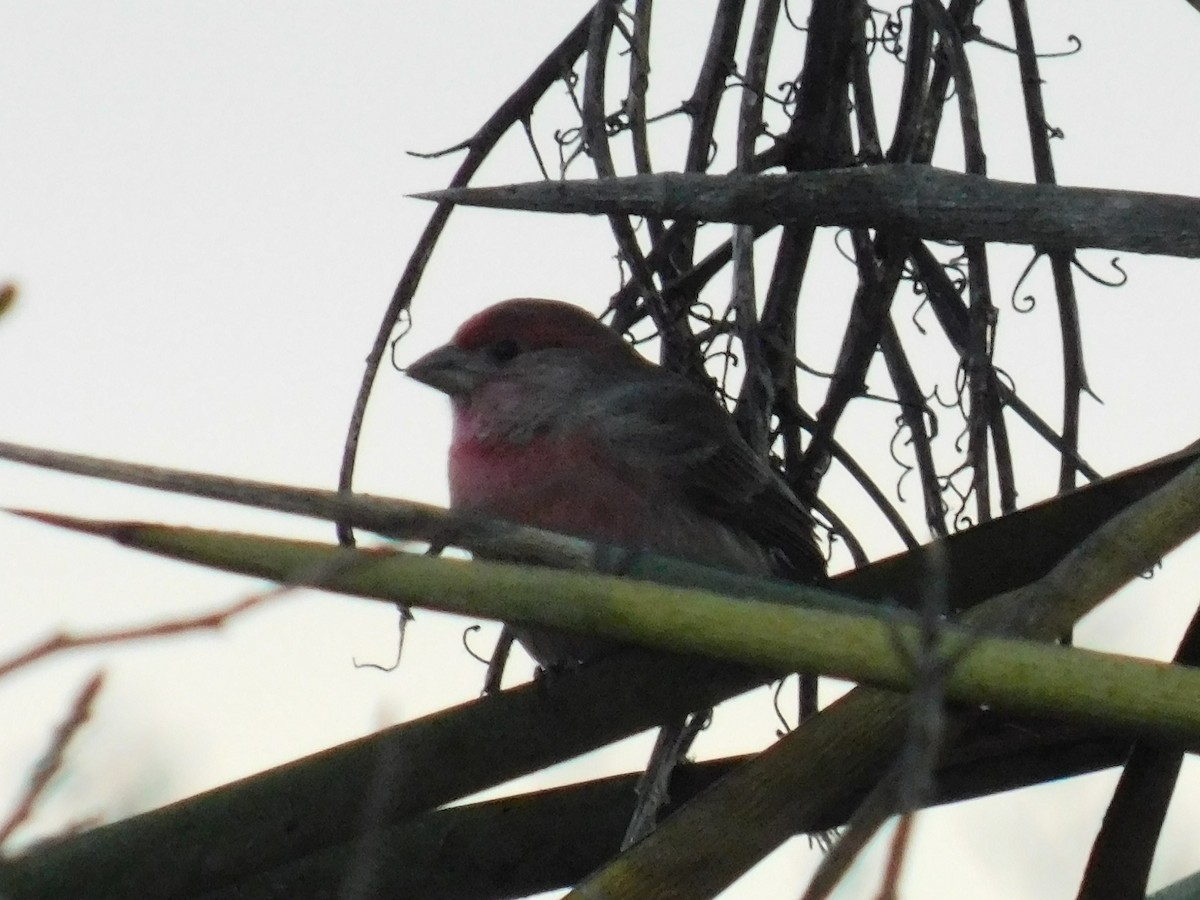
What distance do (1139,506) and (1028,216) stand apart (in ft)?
1.68

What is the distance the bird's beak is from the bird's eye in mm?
59

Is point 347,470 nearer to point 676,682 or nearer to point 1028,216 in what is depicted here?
point 676,682

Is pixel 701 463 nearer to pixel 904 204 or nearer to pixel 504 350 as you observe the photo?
pixel 504 350

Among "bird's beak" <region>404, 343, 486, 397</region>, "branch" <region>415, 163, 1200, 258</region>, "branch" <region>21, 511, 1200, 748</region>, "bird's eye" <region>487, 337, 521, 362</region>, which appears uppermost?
"branch" <region>415, 163, 1200, 258</region>

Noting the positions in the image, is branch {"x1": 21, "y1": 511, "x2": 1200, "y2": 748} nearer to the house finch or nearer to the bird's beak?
the house finch

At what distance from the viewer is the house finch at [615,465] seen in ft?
13.8

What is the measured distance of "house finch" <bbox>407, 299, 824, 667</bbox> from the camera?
4.20 meters

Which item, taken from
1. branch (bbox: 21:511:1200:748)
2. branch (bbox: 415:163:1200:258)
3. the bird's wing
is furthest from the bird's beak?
branch (bbox: 21:511:1200:748)

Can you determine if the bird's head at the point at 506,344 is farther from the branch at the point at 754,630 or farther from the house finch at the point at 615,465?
the branch at the point at 754,630

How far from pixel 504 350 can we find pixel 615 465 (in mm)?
806

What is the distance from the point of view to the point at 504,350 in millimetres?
5031

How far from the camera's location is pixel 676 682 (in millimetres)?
2400

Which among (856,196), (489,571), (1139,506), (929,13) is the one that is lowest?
(489,571)

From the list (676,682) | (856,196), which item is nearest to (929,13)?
(856,196)
